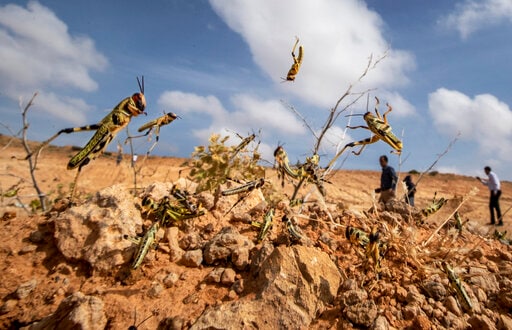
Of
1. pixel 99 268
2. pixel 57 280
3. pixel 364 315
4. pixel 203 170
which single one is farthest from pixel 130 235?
pixel 364 315

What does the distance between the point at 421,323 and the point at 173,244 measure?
8.21 ft

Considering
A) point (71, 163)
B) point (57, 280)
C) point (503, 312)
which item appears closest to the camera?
point (71, 163)

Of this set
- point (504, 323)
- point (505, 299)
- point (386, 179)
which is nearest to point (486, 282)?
point (505, 299)

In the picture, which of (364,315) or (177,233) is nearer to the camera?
(364,315)

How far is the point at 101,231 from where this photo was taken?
3.44 m

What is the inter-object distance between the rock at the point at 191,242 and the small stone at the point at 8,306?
1622 mm

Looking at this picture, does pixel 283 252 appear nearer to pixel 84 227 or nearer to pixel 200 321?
pixel 200 321

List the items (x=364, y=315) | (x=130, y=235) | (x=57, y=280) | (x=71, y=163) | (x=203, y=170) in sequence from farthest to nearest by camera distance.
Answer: (x=203, y=170)
(x=130, y=235)
(x=57, y=280)
(x=364, y=315)
(x=71, y=163)

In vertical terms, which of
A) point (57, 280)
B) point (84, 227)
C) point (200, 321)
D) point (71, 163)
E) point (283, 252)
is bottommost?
point (57, 280)

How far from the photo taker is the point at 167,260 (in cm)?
337

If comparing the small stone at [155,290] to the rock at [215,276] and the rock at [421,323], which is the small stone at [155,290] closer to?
the rock at [215,276]

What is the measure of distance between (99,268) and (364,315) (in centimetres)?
261

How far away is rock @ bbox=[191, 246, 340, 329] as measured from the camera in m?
2.51

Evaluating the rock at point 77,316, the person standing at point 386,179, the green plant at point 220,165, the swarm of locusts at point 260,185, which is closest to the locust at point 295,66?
the swarm of locusts at point 260,185
